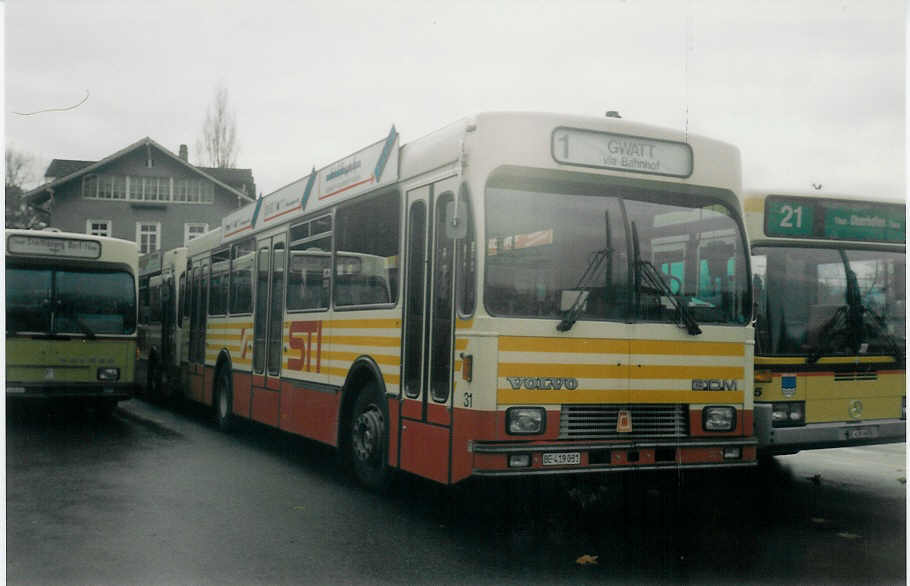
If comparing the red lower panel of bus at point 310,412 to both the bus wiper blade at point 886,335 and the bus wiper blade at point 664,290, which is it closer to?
the bus wiper blade at point 664,290

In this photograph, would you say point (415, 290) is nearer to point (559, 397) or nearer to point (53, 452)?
point (559, 397)

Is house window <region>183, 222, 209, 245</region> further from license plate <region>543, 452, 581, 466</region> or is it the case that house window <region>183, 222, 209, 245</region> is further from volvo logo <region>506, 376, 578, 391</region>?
license plate <region>543, 452, 581, 466</region>

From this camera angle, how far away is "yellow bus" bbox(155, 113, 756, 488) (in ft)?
21.6

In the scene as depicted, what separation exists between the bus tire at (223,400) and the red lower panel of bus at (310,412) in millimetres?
2345

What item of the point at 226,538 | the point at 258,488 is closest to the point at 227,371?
the point at 258,488

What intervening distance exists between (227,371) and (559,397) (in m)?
7.32

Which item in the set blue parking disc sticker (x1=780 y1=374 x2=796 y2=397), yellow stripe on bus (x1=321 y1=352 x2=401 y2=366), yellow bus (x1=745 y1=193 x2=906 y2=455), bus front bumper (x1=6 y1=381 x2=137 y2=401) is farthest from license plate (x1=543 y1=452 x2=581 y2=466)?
bus front bumper (x1=6 y1=381 x2=137 y2=401)

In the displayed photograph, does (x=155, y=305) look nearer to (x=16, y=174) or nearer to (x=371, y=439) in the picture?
(x=16, y=174)

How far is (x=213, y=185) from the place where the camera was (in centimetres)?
1496

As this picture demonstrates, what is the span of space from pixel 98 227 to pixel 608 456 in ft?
32.3

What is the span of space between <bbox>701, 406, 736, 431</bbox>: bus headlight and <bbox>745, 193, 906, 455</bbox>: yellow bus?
1.16m

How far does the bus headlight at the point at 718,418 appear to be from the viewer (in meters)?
7.18

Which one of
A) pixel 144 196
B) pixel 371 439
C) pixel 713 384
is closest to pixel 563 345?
pixel 713 384

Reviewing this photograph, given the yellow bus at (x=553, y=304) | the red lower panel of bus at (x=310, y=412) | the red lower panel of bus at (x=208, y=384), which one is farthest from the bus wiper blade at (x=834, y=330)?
the red lower panel of bus at (x=208, y=384)
